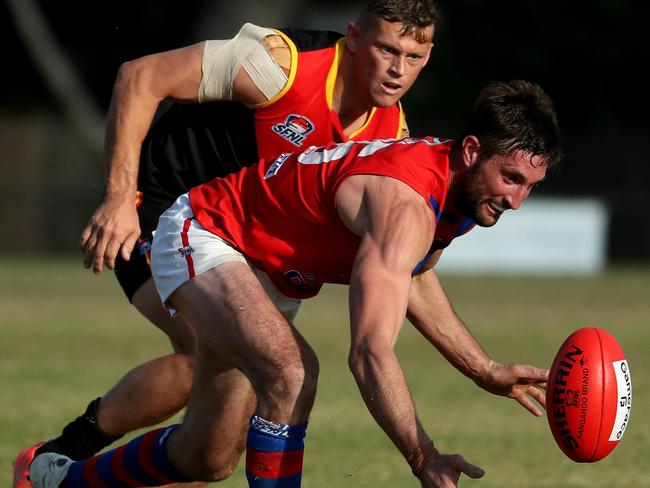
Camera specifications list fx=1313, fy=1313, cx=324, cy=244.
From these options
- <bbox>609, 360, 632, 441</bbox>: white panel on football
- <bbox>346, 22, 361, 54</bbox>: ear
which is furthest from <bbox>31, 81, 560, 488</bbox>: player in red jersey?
<bbox>346, 22, 361, 54</bbox>: ear

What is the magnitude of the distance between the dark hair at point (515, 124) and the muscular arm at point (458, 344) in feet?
2.45

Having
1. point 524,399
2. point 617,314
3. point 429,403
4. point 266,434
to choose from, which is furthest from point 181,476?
point 617,314

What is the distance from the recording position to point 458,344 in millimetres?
5250

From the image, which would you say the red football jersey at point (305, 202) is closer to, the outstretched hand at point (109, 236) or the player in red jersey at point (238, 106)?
the outstretched hand at point (109, 236)

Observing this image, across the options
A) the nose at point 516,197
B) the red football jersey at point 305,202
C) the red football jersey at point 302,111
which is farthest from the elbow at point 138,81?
the nose at point 516,197

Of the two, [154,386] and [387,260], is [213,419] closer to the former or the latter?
[154,386]

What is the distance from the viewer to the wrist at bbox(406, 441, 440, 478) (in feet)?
13.4

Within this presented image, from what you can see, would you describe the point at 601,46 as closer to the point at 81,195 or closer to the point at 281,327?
the point at 81,195

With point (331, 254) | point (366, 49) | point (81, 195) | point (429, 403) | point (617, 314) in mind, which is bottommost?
point (81, 195)

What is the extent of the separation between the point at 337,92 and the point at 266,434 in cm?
184

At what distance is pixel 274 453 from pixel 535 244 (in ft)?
56.1

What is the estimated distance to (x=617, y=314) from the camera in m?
14.3

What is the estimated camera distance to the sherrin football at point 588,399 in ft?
15.3

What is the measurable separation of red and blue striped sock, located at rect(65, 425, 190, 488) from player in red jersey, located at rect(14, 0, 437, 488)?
0.40 meters
